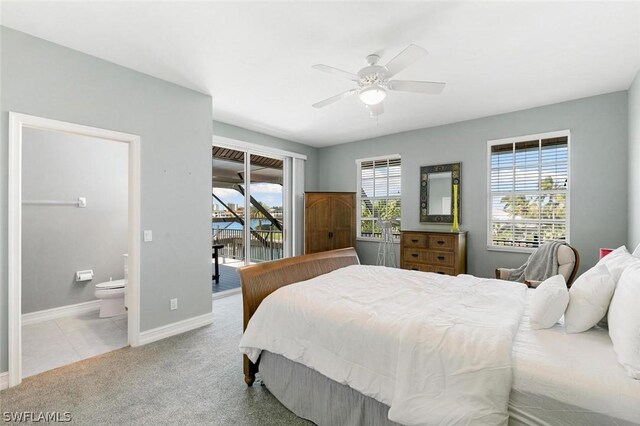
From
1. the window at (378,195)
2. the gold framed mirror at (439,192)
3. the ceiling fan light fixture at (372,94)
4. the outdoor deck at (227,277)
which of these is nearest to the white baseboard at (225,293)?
the outdoor deck at (227,277)

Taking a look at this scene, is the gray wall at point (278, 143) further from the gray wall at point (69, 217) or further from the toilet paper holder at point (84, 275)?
the toilet paper holder at point (84, 275)

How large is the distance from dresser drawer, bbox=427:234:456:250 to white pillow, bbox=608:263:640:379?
8.98ft

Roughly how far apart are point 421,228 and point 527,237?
1.46 meters

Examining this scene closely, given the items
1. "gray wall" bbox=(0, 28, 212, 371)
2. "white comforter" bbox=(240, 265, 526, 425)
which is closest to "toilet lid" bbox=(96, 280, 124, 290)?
"gray wall" bbox=(0, 28, 212, 371)

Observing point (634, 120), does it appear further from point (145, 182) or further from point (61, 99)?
point (61, 99)

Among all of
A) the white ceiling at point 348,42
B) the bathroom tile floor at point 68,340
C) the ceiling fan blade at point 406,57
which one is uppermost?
the white ceiling at point 348,42

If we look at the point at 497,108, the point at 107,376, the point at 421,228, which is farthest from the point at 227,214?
the point at 497,108

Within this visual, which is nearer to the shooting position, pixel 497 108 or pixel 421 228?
Result: pixel 497 108

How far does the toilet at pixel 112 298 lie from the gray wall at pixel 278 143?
2.31 metres

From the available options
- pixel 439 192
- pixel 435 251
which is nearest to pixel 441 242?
pixel 435 251

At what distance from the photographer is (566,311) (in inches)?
60.0

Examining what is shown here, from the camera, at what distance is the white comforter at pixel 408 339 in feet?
4.03

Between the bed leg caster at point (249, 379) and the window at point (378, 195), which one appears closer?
the bed leg caster at point (249, 379)

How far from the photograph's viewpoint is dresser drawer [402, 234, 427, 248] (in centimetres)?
439
